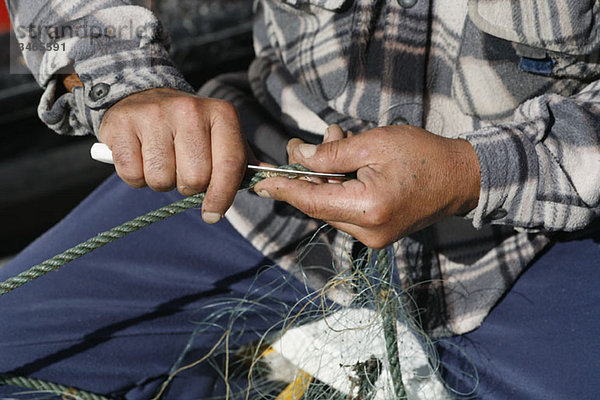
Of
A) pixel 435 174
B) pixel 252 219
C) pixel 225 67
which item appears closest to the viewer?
pixel 435 174

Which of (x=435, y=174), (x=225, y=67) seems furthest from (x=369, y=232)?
(x=225, y=67)

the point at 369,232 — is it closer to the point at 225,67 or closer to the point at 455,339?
the point at 455,339

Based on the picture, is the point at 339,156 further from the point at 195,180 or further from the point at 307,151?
the point at 195,180

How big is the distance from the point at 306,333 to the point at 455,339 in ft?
0.70

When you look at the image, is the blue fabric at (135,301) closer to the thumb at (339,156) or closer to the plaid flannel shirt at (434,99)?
the plaid flannel shirt at (434,99)

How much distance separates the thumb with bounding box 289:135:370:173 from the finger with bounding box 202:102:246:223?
0.08m

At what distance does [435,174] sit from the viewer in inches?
22.7

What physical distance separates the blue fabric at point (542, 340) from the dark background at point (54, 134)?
157 cm

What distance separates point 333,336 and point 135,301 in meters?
0.31

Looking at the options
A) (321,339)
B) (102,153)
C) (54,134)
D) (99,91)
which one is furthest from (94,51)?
(54,134)

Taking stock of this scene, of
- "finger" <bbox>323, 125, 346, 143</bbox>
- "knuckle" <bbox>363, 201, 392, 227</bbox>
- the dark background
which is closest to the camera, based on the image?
"knuckle" <bbox>363, 201, 392, 227</bbox>

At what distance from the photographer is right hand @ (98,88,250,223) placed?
567 millimetres

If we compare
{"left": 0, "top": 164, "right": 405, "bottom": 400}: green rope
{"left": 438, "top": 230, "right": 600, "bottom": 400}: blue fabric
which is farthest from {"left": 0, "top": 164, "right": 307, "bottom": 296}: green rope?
{"left": 438, "top": 230, "right": 600, "bottom": 400}: blue fabric

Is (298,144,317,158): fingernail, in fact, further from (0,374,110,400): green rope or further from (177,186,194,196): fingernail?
(0,374,110,400): green rope
